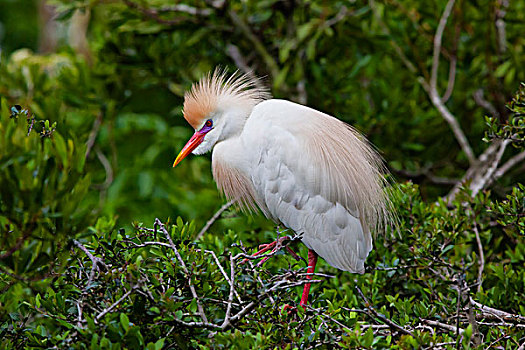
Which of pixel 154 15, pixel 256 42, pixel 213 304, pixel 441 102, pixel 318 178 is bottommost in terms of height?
pixel 213 304

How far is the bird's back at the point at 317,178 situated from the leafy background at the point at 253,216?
148mm

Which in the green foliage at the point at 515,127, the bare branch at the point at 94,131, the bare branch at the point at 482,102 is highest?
the green foliage at the point at 515,127

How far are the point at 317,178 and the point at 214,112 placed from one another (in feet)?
1.81

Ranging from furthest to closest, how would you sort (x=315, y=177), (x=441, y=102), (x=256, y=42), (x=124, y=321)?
(x=256, y=42), (x=441, y=102), (x=315, y=177), (x=124, y=321)

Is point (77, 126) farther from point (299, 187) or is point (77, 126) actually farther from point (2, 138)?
point (2, 138)

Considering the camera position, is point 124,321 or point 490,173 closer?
point 124,321

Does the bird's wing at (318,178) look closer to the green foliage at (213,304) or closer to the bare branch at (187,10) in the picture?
the green foliage at (213,304)

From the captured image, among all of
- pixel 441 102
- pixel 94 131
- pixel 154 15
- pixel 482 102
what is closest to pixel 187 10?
pixel 154 15

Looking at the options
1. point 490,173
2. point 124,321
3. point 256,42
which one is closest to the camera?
point 124,321

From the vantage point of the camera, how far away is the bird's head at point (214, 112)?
2.56m

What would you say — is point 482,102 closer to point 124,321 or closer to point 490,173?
point 490,173

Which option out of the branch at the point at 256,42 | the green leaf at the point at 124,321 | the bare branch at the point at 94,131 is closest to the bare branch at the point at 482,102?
the branch at the point at 256,42

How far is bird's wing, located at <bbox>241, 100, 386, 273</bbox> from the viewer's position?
236 cm

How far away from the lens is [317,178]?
7.77 ft
